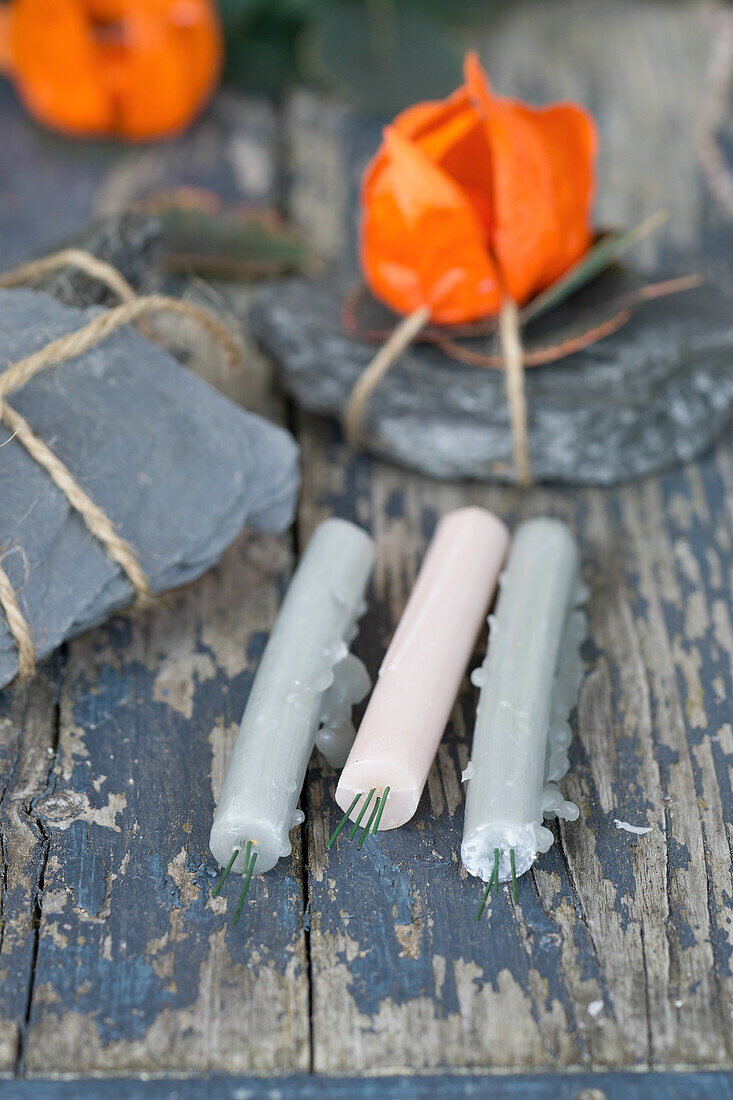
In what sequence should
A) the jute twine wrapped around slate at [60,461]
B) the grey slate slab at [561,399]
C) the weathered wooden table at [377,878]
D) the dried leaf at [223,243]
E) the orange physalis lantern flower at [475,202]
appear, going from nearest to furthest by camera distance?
1. the weathered wooden table at [377,878]
2. the jute twine wrapped around slate at [60,461]
3. the orange physalis lantern flower at [475,202]
4. the grey slate slab at [561,399]
5. the dried leaf at [223,243]

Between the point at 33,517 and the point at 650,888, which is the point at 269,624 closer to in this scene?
the point at 33,517

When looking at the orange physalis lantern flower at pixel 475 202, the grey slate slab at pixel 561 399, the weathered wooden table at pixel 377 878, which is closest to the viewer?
the weathered wooden table at pixel 377 878

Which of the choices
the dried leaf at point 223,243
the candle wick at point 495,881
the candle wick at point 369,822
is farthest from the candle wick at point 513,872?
the dried leaf at point 223,243

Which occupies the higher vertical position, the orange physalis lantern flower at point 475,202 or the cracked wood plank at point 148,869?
the orange physalis lantern flower at point 475,202

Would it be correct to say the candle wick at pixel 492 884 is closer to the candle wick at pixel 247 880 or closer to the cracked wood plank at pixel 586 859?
the cracked wood plank at pixel 586 859

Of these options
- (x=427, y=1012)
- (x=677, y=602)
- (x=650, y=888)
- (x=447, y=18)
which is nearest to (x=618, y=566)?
(x=677, y=602)

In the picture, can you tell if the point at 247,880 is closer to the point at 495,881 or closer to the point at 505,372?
the point at 495,881
